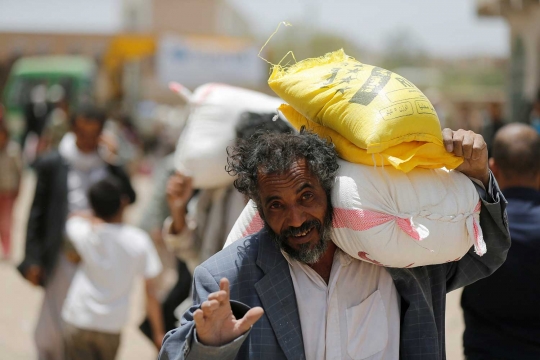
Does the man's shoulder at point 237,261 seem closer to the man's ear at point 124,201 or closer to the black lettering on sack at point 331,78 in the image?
the black lettering on sack at point 331,78

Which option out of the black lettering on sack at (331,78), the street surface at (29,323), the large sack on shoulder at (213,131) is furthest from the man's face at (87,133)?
the black lettering on sack at (331,78)

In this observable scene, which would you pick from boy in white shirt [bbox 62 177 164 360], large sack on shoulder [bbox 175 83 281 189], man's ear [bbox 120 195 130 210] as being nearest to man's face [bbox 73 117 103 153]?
man's ear [bbox 120 195 130 210]

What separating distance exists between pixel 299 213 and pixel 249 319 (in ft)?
1.35

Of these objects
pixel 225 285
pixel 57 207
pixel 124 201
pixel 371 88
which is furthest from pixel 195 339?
pixel 57 207

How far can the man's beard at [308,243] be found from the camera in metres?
2.55

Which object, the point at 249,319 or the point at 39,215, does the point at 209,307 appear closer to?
the point at 249,319

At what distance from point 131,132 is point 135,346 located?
1618 cm

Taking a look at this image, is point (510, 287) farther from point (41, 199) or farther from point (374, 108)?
point (41, 199)

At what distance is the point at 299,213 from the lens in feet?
8.40

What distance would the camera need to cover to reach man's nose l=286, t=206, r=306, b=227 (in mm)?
2543

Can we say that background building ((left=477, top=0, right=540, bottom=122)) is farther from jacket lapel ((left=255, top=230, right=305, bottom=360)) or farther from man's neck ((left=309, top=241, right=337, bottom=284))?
jacket lapel ((left=255, top=230, right=305, bottom=360))

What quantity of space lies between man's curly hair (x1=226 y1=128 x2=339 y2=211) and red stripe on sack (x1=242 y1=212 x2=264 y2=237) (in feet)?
0.40

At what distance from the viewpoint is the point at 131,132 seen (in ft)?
75.0

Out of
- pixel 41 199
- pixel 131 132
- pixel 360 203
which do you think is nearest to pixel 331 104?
pixel 360 203
